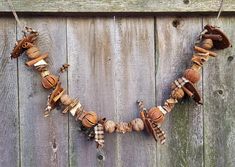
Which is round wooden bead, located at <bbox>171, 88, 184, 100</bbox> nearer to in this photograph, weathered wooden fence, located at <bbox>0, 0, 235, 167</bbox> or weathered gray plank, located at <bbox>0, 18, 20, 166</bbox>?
weathered wooden fence, located at <bbox>0, 0, 235, 167</bbox>

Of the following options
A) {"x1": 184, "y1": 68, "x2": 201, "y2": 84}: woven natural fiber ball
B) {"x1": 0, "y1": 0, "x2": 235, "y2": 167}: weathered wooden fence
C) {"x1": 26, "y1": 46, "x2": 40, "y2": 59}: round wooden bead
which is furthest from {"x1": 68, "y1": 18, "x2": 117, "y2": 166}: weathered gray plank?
{"x1": 184, "y1": 68, "x2": 201, "y2": 84}: woven natural fiber ball

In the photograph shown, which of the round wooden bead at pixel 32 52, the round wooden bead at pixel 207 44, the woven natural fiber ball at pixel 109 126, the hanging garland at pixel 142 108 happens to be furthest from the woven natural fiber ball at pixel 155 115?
the round wooden bead at pixel 32 52

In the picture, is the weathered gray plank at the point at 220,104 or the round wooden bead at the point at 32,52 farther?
the weathered gray plank at the point at 220,104

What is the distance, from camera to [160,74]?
143cm

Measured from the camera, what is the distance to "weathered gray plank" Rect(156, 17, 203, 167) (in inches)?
56.2

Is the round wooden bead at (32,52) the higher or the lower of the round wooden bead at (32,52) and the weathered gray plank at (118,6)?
the lower

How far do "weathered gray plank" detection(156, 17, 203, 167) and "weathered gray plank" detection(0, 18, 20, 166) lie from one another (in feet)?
1.43

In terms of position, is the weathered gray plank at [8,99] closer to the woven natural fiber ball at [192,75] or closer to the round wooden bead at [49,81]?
the round wooden bead at [49,81]

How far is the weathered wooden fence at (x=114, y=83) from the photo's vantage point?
1.40 meters

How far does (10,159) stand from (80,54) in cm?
39

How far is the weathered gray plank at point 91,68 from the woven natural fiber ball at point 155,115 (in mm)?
114

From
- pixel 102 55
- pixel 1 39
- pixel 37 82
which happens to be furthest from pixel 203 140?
pixel 1 39

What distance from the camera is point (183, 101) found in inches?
56.8

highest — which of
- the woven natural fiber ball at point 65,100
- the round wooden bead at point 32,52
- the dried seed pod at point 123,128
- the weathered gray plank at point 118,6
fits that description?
the weathered gray plank at point 118,6
